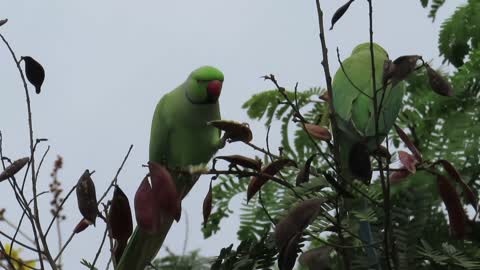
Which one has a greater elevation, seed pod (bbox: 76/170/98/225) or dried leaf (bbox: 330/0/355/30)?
dried leaf (bbox: 330/0/355/30)

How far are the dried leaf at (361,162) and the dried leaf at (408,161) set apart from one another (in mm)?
62

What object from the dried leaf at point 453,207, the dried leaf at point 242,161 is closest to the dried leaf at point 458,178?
the dried leaf at point 453,207

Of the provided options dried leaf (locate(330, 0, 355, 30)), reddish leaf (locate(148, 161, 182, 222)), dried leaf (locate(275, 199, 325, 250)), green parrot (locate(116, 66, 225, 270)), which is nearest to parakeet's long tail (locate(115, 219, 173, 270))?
green parrot (locate(116, 66, 225, 270))

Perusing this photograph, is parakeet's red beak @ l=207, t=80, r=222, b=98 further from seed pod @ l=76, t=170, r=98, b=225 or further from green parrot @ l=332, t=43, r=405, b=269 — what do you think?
seed pod @ l=76, t=170, r=98, b=225

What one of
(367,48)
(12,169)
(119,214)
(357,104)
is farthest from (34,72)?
(367,48)

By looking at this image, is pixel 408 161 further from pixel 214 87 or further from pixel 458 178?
pixel 214 87

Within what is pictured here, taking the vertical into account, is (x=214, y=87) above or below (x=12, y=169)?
above

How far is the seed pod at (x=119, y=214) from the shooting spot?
119 centimetres

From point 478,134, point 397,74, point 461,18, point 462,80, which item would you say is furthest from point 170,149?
point 461,18

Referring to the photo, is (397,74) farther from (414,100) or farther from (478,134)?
(414,100)

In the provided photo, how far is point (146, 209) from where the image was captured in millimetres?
1146

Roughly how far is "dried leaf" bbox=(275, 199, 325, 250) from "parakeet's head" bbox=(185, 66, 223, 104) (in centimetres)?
73

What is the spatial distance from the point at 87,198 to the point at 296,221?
0.32m

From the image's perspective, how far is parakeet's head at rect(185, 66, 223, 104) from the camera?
1.76m
